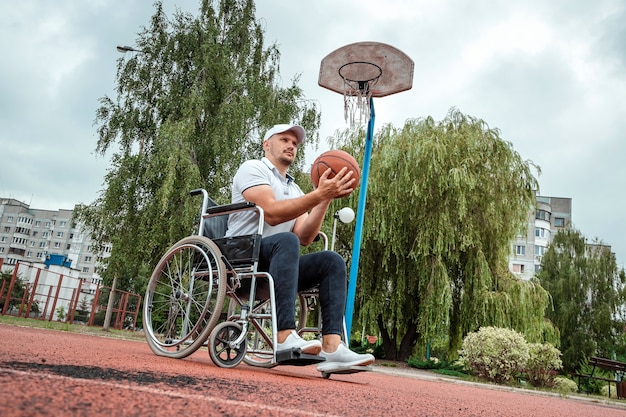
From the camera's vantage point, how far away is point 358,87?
816cm

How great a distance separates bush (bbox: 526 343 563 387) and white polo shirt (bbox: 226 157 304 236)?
799 cm

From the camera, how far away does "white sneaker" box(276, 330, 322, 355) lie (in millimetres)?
2643

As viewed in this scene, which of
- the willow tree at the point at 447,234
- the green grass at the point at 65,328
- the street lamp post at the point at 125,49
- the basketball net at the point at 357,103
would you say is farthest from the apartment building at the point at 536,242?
the green grass at the point at 65,328

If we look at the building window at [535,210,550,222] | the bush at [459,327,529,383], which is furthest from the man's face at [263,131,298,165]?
the building window at [535,210,550,222]

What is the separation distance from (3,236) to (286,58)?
90.9 meters

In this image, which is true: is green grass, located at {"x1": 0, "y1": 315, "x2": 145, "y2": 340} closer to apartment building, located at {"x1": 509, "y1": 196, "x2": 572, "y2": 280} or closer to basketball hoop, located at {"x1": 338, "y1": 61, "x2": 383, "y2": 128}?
basketball hoop, located at {"x1": 338, "y1": 61, "x2": 383, "y2": 128}

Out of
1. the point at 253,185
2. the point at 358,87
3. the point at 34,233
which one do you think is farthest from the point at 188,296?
the point at 34,233

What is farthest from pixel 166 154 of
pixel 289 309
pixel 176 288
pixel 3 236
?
pixel 3 236

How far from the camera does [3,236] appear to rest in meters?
90.0

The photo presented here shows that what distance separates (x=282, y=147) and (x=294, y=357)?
152 centimetres

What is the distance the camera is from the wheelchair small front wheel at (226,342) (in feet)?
8.90

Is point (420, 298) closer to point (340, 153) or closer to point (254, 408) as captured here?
point (340, 153)

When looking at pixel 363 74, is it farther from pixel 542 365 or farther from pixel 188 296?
pixel 542 365

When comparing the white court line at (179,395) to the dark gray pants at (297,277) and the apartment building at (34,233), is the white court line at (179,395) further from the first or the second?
the apartment building at (34,233)
